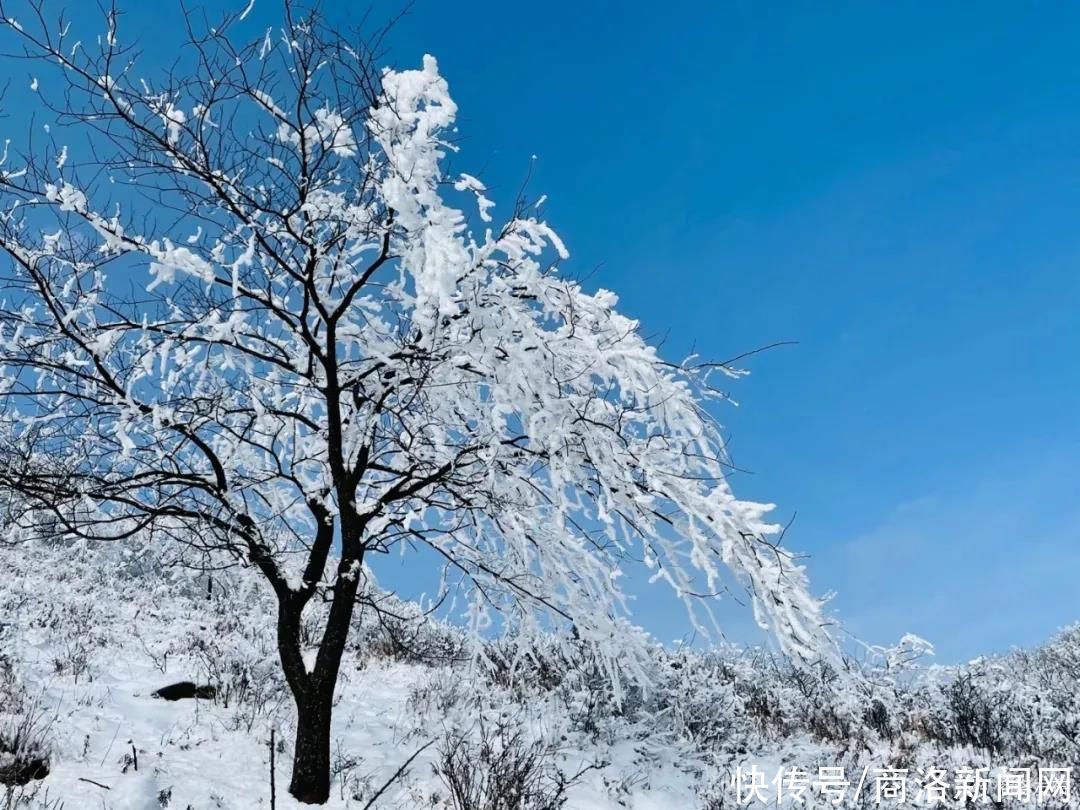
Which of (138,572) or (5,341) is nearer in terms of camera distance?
(5,341)

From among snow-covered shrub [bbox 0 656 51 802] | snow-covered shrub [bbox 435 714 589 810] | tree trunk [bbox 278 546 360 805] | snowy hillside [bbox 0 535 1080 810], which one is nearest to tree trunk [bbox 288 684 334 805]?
tree trunk [bbox 278 546 360 805]

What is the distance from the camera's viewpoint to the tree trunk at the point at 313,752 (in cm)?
570

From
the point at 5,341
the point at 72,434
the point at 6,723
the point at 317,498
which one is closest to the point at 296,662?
the point at 317,498

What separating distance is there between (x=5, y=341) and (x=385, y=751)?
470 cm

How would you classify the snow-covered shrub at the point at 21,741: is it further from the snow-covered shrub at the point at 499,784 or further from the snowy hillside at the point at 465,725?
the snow-covered shrub at the point at 499,784

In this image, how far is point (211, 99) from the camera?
5.83 meters

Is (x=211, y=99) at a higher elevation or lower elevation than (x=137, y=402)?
higher

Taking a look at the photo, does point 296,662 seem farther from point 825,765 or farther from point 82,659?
point 825,765

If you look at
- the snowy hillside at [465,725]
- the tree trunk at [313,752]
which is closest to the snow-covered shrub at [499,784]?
the snowy hillside at [465,725]

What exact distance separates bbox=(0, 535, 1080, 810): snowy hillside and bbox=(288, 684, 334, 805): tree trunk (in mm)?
144

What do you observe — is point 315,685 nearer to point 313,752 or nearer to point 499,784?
point 313,752

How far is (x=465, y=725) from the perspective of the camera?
7.87 meters

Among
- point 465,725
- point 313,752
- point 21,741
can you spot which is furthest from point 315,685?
point 465,725

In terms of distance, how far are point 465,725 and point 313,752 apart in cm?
239
